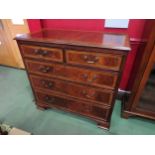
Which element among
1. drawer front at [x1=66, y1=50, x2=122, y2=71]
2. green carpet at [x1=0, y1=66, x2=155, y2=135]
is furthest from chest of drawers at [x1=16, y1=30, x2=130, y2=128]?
green carpet at [x1=0, y1=66, x2=155, y2=135]

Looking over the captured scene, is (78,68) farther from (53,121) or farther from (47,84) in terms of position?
(53,121)

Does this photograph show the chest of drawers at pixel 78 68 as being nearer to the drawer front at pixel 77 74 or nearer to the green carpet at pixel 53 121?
the drawer front at pixel 77 74

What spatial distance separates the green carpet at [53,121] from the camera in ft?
4.73

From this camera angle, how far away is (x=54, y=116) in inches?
64.4

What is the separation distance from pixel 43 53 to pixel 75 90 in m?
0.50

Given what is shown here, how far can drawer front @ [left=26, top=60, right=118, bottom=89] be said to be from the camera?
1076 millimetres

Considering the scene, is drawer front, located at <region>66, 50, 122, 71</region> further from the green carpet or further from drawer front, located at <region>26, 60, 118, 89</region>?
the green carpet

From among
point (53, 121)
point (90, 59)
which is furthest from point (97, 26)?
point (53, 121)

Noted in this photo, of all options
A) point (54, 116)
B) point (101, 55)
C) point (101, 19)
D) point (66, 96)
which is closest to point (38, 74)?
point (66, 96)

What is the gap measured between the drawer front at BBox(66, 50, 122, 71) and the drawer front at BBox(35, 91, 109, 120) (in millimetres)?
500

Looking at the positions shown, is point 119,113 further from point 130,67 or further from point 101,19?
point 101,19

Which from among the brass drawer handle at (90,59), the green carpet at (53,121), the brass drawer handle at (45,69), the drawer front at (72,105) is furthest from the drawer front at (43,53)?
the green carpet at (53,121)
